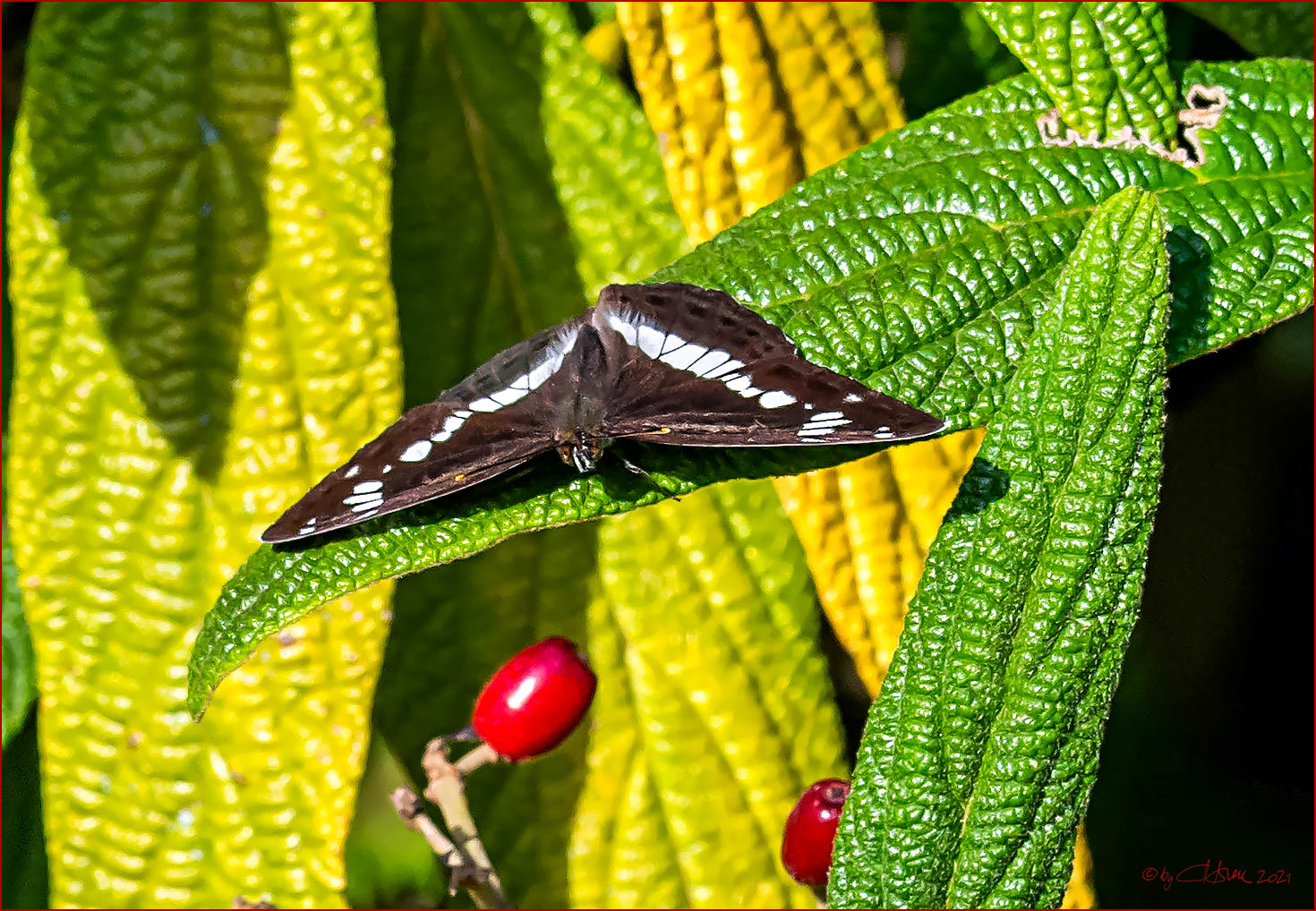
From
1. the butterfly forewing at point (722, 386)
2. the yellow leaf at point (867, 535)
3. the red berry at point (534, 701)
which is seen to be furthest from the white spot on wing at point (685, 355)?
the red berry at point (534, 701)

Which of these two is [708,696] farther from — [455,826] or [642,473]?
[642,473]

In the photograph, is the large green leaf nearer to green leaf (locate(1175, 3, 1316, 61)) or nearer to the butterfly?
the butterfly

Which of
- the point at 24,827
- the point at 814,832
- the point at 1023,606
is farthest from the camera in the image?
the point at 24,827

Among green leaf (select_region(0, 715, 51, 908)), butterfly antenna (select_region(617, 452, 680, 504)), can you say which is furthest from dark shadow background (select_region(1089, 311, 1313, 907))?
green leaf (select_region(0, 715, 51, 908))

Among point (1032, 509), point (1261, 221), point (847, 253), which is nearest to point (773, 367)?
point (847, 253)

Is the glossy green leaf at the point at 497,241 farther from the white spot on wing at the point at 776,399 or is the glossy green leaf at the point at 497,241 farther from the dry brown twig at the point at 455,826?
the white spot on wing at the point at 776,399

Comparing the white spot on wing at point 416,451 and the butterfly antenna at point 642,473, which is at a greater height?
the white spot on wing at point 416,451

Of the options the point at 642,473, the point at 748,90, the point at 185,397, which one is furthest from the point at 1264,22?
the point at 185,397
